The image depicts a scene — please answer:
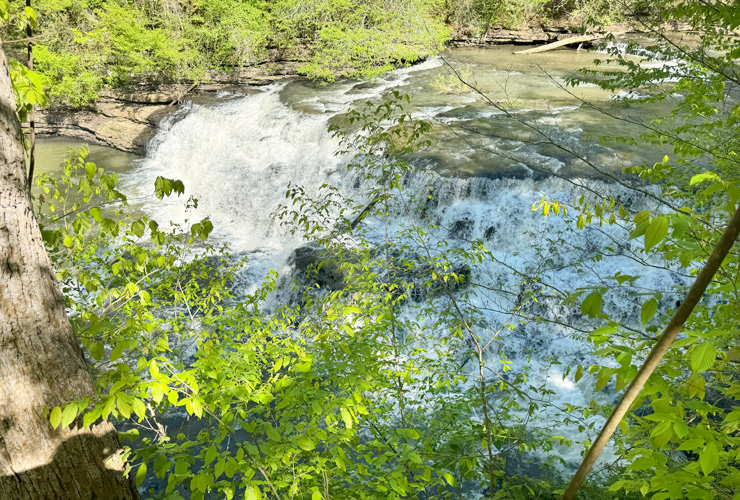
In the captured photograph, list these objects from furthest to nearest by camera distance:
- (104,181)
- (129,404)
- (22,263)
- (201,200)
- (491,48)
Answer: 1. (491,48)
2. (201,200)
3. (104,181)
4. (22,263)
5. (129,404)

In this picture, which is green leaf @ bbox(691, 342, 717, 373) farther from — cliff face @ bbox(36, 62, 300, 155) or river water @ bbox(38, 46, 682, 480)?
cliff face @ bbox(36, 62, 300, 155)

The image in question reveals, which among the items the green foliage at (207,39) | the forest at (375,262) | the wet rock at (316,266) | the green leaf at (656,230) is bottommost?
the wet rock at (316,266)

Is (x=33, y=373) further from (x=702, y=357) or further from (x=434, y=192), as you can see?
(x=434, y=192)

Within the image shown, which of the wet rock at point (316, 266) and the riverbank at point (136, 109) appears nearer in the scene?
the wet rock at point (316, 266)

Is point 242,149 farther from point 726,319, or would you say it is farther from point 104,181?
point 726,319

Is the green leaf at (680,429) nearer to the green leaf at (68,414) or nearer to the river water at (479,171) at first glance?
the green leaf at (68,414)

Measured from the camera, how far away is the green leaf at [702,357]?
3.18 ft

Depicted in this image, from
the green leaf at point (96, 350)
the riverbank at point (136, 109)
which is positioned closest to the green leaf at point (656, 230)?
the green leaf at point (96, 350)

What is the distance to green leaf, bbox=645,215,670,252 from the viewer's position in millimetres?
936

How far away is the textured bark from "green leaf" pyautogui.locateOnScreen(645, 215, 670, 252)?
1736 mm

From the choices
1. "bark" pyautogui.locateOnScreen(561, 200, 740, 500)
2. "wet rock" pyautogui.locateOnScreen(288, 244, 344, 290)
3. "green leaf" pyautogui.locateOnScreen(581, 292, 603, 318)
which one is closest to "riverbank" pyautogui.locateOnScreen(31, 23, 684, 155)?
"wet rock" pyautogui.locateOnScreen(288, 244, 344, 290)

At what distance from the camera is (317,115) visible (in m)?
12.0

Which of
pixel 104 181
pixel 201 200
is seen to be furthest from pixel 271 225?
pixel 104 181

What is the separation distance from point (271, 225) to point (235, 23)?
33.3 feet
